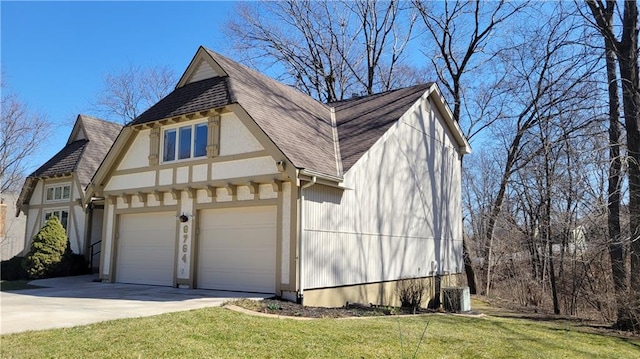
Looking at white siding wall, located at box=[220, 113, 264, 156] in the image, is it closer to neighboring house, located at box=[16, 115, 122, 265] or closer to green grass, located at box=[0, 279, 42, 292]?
green grass, located at box=[0, 279, 42, 292]

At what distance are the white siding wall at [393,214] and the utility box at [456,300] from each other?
1780 mm

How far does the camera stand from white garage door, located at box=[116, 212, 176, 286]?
13.9 metres

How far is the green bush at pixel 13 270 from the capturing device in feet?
57.2

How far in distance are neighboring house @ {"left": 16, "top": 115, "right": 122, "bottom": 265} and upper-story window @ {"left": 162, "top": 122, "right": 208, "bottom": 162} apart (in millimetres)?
→ 6496

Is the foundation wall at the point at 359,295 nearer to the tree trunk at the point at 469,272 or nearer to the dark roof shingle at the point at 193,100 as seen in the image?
the dark roof shingle at the point at 193,100

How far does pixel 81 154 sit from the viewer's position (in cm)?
2064

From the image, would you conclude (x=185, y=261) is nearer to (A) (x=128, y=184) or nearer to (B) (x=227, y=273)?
(B) (x=227, y=273)

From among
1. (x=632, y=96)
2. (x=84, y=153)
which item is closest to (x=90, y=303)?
(x=84, y=153)

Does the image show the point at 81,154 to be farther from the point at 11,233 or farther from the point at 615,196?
the point at 615,196

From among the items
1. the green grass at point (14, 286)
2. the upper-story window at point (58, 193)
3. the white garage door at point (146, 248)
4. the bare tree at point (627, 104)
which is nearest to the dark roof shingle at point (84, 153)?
the upper-story window at point (58, 193)

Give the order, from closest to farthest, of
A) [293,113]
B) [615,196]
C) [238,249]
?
1. [238,249]
2. [615,196]
3. [293,113]

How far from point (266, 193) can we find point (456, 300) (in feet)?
20.9

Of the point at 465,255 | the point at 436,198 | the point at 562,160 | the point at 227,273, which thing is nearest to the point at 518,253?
the point at 465,255

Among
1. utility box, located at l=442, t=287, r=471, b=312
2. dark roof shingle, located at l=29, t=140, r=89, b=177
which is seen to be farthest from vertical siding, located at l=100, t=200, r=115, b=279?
utility box, located at l=442, t=287, r=471, b=312
